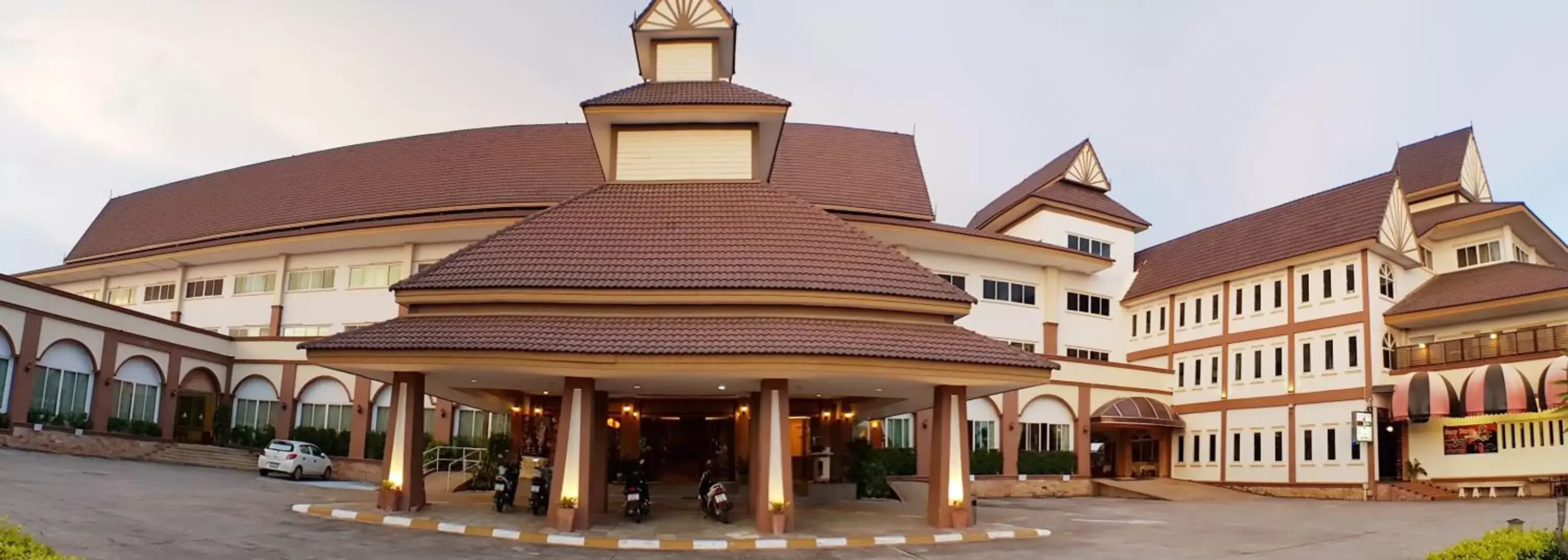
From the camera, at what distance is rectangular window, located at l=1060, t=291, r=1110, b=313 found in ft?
148

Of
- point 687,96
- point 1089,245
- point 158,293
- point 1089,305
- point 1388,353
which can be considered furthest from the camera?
point 158,293

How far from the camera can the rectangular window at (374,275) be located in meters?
42.1

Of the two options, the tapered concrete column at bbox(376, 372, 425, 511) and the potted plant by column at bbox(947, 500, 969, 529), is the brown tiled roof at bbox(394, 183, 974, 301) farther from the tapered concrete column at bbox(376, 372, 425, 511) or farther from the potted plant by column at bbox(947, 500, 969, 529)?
the potted plant by column at bbox(947, 500, 969, 529)

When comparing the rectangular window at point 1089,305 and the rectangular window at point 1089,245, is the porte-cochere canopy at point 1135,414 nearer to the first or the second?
the rectangular window at point 1089,305

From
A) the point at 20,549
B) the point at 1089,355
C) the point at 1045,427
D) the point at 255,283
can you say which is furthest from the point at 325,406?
the point at 20,549

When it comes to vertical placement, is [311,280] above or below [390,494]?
above

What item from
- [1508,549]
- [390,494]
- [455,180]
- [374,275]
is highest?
[455,180]

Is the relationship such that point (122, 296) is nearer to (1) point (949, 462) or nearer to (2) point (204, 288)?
(2) point (204, 288)

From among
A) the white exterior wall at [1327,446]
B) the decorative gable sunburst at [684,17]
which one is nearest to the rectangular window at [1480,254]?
the white exterior wall at [1327,446]

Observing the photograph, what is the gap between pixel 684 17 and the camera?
26453 millimetres

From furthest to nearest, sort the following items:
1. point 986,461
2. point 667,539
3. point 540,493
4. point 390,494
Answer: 1. point 986,461
2. point 540,493
3. point 390,494
4. point 667,539

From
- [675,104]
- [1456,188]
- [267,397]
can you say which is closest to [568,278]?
[675,104]

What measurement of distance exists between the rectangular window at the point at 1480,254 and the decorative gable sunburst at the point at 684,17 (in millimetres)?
29077

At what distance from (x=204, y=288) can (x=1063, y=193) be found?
118ft
